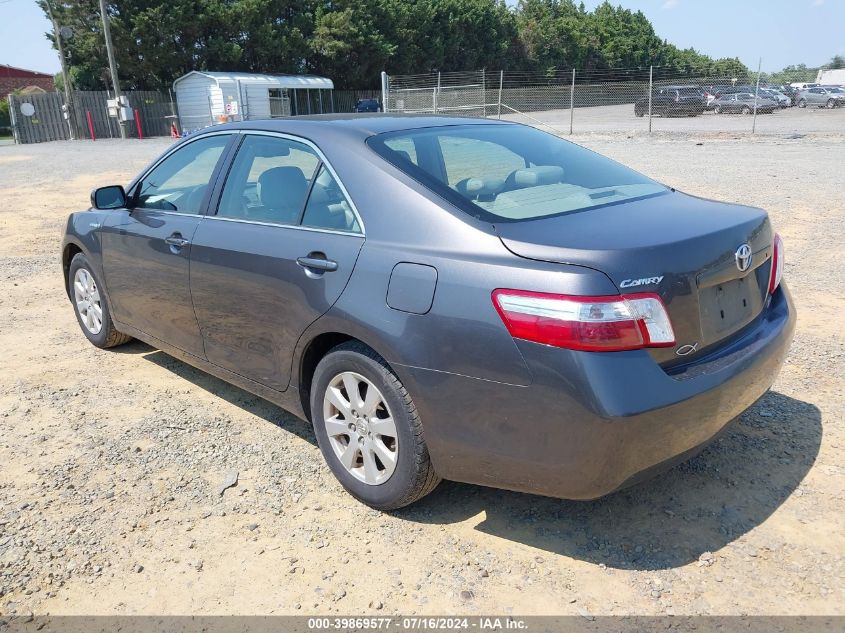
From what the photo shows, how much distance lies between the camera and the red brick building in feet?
202

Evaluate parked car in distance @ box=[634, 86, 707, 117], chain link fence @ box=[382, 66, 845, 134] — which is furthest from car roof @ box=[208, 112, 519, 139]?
parked car in distance @ box=[634, 86, 707, 117]

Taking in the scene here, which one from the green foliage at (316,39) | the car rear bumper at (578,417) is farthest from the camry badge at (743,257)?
the green foliage at (316,39)

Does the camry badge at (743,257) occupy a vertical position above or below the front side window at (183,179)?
below

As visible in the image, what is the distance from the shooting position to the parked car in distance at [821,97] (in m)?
36.8

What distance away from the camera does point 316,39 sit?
4394 cm

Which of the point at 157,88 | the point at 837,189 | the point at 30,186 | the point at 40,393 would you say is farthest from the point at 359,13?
the point at 40,393

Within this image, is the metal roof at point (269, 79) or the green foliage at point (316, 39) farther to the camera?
the green foliage at point (316, 39)

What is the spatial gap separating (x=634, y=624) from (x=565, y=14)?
3252 inches

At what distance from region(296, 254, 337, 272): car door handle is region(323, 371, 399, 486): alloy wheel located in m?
0.46

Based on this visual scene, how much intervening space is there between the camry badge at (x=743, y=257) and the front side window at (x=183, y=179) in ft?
8.75

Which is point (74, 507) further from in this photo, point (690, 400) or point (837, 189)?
point (837, 189)

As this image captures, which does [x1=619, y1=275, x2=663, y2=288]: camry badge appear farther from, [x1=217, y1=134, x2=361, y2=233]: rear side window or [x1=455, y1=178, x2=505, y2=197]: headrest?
[x1=217, y1=134, x2=361, y2=233]: rear side window

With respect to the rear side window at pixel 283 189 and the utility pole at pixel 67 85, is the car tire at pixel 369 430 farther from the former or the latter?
the utility pole at pixel 67 85

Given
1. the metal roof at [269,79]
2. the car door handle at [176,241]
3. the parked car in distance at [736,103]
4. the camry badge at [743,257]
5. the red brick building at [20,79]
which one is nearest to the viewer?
the camry badge at [743,257]
